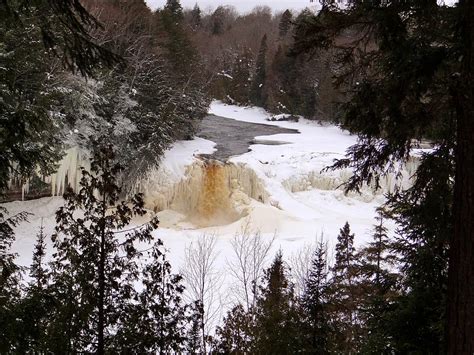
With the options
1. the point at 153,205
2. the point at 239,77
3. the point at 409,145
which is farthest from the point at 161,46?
the point at 239,77

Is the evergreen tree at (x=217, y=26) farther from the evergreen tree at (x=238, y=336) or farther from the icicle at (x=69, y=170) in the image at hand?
the evergreen tree at (x=238, y=336)

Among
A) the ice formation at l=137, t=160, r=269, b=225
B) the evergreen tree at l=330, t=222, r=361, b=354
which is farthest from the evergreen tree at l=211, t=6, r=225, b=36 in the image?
the evergreen tree at l=330, t=222, r=361, b=354

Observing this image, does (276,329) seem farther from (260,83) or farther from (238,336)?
(260,83)

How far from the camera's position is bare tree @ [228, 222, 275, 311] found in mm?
14871

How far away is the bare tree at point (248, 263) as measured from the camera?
1487 centimetres

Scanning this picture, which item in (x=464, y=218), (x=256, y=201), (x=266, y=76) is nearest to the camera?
(x=464, y=218)

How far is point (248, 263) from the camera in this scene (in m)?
15.9

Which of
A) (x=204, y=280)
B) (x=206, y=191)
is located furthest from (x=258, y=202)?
(x=204, y=280)

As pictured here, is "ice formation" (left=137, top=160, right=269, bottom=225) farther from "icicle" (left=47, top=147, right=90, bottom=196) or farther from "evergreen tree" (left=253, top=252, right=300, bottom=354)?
"evergreen tree" (left=253, top=252, right=300, bottom=354)

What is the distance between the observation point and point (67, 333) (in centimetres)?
598

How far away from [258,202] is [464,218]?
1893cm

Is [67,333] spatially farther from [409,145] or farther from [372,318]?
[409,145]

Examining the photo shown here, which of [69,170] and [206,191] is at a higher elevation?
[69,170]

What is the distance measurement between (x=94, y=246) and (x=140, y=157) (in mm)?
14754
